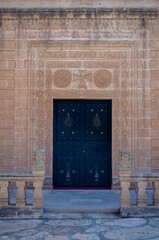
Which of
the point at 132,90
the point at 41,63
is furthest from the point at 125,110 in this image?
the point at 41,63

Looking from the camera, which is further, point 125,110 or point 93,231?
point 125,110

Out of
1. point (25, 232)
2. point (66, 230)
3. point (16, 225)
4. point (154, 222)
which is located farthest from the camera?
point (154, 222)

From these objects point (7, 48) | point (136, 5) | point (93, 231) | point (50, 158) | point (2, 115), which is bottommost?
point (93, 231)

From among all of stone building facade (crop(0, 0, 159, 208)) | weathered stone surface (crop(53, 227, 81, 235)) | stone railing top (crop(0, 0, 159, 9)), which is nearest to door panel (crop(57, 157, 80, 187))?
stone building facade (crop(0, 0, 159, 208))

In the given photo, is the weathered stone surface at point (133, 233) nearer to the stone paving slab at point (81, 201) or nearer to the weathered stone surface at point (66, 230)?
the weathered stone surface at point (66, 230)

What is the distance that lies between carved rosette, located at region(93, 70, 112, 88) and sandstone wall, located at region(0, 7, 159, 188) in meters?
0.03

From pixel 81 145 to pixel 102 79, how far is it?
5.76 ft

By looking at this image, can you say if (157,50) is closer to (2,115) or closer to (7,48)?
(7,48)

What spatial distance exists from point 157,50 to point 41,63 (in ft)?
9.58

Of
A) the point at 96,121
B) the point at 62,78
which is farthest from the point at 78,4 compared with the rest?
the point at 96,121

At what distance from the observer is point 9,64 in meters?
6.70

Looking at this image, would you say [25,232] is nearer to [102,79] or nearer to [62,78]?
[62,78]

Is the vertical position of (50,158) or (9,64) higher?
(9,64)

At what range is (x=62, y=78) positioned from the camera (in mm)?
6777
